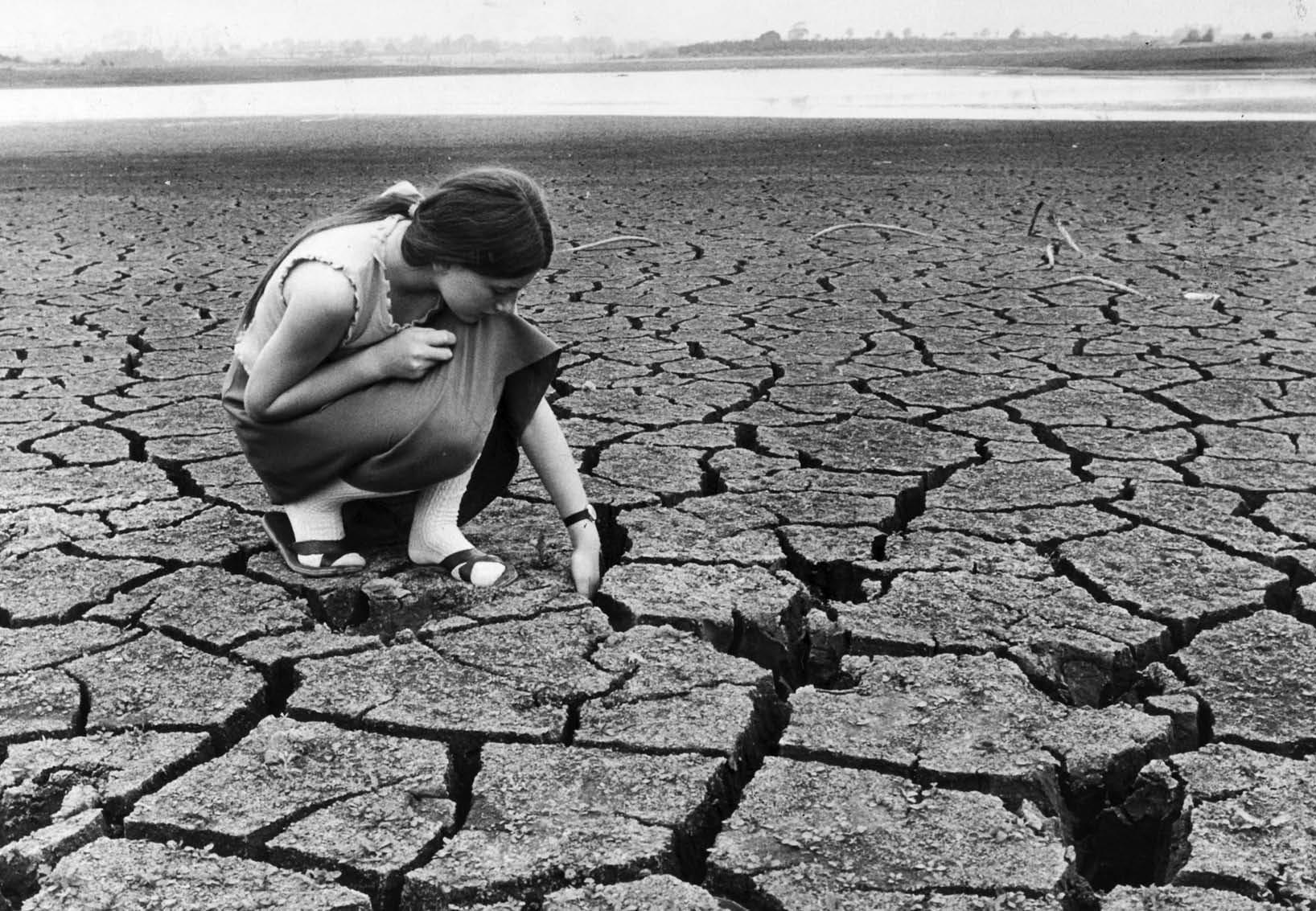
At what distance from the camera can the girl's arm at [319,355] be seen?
249 centimetres

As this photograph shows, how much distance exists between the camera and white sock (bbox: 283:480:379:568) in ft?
9.07

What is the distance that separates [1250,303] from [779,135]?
12.2 m

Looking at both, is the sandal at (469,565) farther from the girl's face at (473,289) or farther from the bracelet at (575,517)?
the girl's face at (473,289)

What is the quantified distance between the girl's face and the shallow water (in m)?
18.8

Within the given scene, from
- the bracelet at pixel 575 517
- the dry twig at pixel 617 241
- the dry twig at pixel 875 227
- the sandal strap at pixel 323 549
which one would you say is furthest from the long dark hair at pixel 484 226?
the dry twig at pixel 875 227

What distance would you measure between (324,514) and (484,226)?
29.9 inches

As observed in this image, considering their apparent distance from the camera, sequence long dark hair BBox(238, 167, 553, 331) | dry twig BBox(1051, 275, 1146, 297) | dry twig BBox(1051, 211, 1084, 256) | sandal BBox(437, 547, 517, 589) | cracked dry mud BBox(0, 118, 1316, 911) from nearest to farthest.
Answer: cracked dry mud BBox(0, 118, 1316, 911) < long dark hair BBox(238, 167, 553, 331) < sandal BBox(437, 547, 517, 589) < dry twig BBox(1051, 275, 1146, 297) < dry twig BBox(1051, 211, 1084, 256)

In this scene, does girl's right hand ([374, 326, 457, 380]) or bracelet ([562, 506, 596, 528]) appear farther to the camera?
bracelet ([562, 506, 596, 528])

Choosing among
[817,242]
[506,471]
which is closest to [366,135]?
[817,242]

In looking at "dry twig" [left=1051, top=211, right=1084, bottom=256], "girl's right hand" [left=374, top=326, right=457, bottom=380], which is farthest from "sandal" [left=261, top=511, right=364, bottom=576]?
"dry twig" [left=1051, top=211, right=1084, bottom=256]

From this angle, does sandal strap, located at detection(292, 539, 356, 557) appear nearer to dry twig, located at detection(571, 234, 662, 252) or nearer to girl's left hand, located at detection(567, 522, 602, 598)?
girl's left hand, located at detection(567, 522, 602, 598)

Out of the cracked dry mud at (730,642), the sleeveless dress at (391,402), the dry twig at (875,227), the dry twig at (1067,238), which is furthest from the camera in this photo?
the dry twig at (875,227)

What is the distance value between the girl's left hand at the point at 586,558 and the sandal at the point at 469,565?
14 centimetres

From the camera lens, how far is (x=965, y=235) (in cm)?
791
